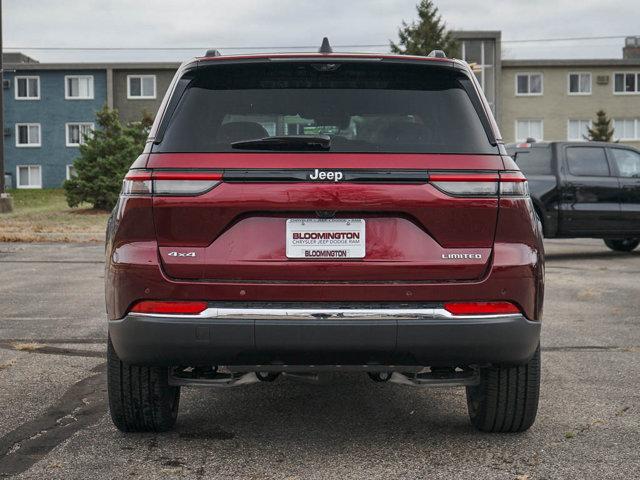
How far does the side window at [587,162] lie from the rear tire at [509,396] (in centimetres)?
1126

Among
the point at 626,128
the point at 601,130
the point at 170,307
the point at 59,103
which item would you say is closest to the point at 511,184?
the point at 170,307

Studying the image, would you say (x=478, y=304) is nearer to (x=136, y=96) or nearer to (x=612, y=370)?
(x=612, y=370)

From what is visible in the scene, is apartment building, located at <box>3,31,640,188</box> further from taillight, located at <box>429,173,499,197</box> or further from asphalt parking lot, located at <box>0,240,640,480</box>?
taillight, located at <box>429,173,499,197</box>

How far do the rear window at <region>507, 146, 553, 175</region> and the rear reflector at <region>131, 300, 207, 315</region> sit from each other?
38.9 feet

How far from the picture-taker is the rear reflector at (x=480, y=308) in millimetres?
4070

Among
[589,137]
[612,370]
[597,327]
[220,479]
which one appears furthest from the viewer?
[589,137]

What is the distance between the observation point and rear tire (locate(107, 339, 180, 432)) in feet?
15.0

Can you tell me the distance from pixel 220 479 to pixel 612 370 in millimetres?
3372

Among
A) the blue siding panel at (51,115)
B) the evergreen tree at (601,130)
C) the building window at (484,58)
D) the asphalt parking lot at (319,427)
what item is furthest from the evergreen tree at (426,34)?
the asphalt parking lot at (319,427)

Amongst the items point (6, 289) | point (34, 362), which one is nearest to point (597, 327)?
point (34, 362)

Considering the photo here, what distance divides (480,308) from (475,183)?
1.71 ft

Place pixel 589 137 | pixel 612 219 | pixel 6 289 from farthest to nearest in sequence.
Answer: pixel 589 137
pixel 612 219
pixel 6 289

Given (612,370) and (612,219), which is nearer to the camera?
(612,370)

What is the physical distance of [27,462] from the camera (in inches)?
166
